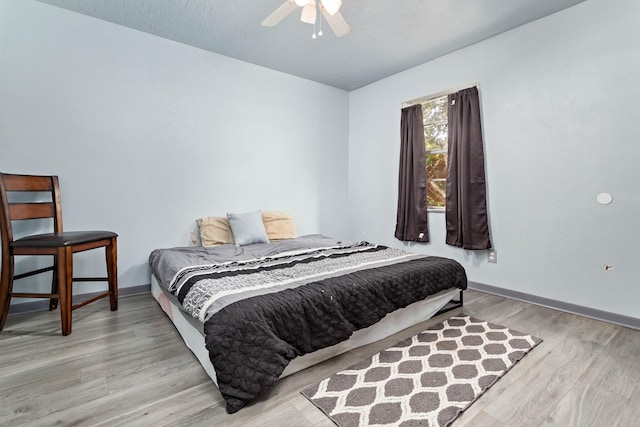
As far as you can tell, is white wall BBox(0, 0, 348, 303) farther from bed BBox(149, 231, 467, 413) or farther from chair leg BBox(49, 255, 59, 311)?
bed BBox(149, 231, 467, 413)

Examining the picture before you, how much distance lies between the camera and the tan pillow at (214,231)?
317cm

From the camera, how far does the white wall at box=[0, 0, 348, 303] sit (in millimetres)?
2494

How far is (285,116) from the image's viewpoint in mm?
3961

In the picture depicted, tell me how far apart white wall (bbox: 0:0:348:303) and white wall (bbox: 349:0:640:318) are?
6.87 ft

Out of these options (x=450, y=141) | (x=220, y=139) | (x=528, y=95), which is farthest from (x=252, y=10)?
(x=528, y=95)

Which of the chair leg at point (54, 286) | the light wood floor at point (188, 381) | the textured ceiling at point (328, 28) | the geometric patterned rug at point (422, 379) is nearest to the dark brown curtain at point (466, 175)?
the textured ceiling at point (328, 28)

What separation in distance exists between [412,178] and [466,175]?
689mm

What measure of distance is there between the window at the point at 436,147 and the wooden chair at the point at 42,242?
327 cm

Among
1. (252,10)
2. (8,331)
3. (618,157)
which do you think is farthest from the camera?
(252,10)

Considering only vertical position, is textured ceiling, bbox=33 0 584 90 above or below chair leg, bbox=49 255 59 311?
above

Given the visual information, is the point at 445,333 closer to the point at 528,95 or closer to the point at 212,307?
the point at 212,307

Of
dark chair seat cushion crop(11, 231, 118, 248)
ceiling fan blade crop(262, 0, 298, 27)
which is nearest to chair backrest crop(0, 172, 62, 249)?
dark chair seat cushion crop(11, 231, 118, 248)

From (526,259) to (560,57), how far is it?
1766 mm

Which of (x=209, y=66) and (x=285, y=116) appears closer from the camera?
(x=209, y=66)
